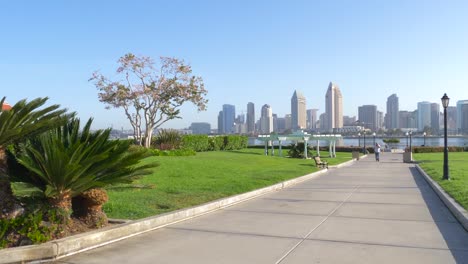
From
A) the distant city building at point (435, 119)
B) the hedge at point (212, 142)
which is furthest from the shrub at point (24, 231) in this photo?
the distant city building at point (435, 119)

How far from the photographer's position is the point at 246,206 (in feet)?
34.8

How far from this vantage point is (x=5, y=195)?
613cm

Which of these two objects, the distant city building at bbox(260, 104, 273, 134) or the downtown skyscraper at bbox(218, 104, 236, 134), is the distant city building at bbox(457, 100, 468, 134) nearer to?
the distant city building at bbox(260, 104, 273, 134)

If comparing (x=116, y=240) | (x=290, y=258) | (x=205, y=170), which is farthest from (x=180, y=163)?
(x=290, y=258)

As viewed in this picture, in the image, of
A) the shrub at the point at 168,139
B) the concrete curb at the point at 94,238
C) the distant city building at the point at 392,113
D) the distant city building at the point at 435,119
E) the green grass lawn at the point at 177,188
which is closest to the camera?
the concrete curb at the point at 94,238

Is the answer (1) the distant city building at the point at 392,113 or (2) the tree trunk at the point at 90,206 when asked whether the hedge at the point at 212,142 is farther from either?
(1) the distant city building at the point at 392,113

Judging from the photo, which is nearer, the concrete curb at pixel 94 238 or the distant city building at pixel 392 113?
the concrete curb at pixel 94 238

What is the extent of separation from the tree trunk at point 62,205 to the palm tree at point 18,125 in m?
0.50

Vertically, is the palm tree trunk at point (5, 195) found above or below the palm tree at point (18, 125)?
below

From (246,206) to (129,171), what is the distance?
4172mm

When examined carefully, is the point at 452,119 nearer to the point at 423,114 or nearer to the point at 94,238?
the point at 423,114

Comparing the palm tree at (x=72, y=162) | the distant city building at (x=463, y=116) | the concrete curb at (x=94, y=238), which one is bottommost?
the concrete curb at (x=94, y=238)

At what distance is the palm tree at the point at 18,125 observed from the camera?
6.08 metres

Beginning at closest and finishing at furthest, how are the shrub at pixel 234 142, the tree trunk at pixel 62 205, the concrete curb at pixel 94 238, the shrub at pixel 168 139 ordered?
the concrete curb at pixel 94 238 → the tree trunk at pixel 62 205 → the shrub at pixel 168 139 → the shrub at pixel 234 142
